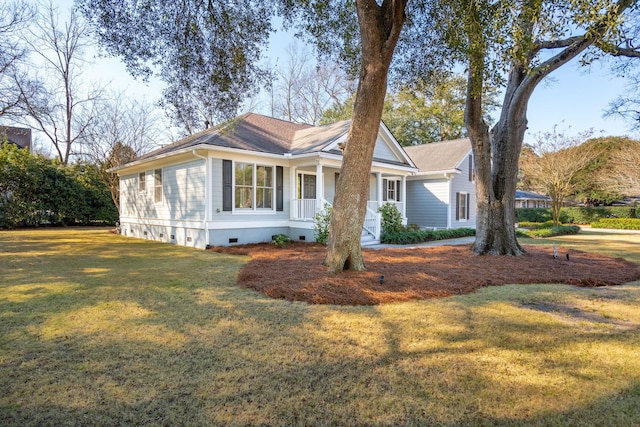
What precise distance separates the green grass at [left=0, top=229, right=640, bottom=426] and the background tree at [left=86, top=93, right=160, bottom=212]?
15778 mm

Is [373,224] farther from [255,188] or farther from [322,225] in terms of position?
[255,188]

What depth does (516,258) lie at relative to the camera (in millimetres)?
8805

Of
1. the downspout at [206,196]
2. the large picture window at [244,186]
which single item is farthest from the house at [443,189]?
the downspout at [206,196]

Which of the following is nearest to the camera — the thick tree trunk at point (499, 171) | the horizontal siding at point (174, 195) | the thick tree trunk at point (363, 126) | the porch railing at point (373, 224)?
the thick tree trunk at point (363, 126)

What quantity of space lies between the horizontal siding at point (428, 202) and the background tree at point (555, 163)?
649 cm

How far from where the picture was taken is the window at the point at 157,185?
13.8 meters

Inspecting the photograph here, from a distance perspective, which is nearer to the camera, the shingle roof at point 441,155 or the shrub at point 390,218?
the shrub at point 390,218

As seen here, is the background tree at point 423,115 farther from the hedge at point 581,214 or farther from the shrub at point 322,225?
the shrub at point 322,225

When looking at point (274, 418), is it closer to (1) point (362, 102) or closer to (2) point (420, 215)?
(1) point (362, 102)

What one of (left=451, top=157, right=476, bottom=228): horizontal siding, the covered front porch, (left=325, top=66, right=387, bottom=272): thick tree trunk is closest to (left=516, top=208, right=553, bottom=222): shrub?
(left=451, top=157, right=476, bottom=228): horizontal siding

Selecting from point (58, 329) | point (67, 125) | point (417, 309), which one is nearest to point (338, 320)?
point (417, 309)

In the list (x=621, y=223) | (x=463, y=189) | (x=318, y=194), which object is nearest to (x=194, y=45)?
(x=318, y=194)

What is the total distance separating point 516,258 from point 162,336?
839 cm

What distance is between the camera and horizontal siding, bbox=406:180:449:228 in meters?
18.9
